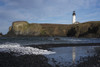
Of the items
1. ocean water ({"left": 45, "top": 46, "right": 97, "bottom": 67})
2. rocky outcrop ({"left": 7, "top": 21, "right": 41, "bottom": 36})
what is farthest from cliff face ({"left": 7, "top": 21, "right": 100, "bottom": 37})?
ocean water ({"left": 45, "top": 46, "right": 97, "bottom": 67})

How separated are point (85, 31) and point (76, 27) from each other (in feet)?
27.0

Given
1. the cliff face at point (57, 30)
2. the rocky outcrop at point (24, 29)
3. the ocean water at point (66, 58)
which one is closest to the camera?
the ocean water at point (66, 58)

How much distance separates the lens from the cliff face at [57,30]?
81688 mm

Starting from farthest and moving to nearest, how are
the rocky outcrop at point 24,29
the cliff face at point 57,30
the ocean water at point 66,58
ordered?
the rocky outcrop at point 24,29
the cliff face at point 57,30
the ocean water at point 66,58

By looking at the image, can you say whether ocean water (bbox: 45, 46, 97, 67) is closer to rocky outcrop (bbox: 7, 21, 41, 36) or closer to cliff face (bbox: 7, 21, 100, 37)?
cliff face (bbox: 7, 21, 100, 37)

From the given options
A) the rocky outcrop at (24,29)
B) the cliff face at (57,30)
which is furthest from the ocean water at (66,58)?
the rocky outcrop at (24,29)

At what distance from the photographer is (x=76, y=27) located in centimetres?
9119

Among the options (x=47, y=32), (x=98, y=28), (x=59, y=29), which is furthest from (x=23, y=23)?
(x=98, y=28)

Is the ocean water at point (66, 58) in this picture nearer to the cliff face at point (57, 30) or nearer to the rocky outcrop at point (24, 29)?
the cliff face at point (57, 30)

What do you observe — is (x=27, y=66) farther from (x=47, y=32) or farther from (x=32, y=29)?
(x=47, y=32)

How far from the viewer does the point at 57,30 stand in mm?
111500

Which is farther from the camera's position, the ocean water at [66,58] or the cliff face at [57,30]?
the cliff face at [57,30]

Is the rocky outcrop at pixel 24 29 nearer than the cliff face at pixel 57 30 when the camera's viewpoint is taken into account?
No

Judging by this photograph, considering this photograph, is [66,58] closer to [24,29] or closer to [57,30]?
[24,29]
